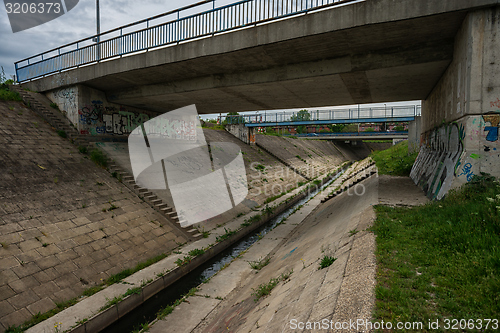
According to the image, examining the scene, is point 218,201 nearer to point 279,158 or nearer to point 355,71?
point 355,71

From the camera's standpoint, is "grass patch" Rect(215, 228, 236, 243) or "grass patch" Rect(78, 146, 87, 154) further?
"grass patch" Rect(78, 146, 87, 154)

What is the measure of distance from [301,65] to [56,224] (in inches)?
448

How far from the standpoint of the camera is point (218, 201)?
16.4 metres

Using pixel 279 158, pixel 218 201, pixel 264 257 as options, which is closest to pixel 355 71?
pixel 264 257

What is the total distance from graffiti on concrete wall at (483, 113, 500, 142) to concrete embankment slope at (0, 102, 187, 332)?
38.0ft

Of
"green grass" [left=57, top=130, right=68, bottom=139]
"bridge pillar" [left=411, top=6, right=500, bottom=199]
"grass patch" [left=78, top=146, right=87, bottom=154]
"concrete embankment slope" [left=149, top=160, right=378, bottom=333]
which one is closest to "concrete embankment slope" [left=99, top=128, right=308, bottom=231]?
"grass patch" [left=78, top=146, right=87, bottom=154]

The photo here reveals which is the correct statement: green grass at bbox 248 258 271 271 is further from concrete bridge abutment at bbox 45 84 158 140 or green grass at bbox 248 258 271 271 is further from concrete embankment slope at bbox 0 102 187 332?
concrete bridge abutment at bbox 45 84 158 140

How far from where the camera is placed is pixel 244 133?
33844 mm

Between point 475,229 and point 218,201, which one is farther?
point 218,201

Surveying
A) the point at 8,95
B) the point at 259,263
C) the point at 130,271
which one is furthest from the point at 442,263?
the point at 8,95

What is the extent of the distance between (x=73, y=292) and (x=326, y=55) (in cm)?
1204

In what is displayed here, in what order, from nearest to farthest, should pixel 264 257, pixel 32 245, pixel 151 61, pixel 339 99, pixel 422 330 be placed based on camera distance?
1. pixel 422 330
2. pixel 32 245
3. pixel 264 257
4. pixel 151 61
5. pixel 339 99

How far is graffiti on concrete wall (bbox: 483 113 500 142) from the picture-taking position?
24.9 feet

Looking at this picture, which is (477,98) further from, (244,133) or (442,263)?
(244,133)
